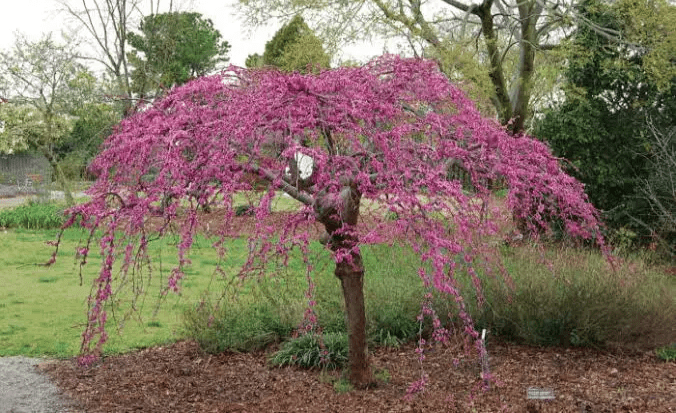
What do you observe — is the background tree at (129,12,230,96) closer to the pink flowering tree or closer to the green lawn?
the green lawn

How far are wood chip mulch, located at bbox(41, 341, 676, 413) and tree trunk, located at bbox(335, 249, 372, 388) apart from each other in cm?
Answer: 14

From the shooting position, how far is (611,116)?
12.3 metres

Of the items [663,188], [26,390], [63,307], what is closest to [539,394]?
[26,390]

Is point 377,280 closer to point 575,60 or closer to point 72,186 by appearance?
point 575,60

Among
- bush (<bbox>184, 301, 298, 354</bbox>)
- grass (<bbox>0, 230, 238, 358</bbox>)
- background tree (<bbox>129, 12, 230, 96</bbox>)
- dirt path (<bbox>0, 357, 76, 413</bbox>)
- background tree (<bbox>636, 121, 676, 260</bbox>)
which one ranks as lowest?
dirt path (<bbox>0, 357, 76, 413</bbox>)

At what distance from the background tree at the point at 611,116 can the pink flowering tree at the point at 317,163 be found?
776 centimetres

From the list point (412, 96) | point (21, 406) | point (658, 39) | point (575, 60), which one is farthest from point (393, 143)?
point (658, 39)

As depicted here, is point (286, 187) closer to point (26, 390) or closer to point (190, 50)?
point (26, 390)

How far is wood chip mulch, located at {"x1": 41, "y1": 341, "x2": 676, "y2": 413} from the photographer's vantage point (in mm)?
4980

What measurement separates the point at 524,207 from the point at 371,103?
4.68ft

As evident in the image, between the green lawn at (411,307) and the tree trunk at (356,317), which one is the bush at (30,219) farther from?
the tree trunk at (356,317)

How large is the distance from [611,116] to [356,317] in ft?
29.0

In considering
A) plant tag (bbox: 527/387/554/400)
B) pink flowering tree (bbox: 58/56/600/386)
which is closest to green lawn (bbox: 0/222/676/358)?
pink flowering tree (bbox: 58/56/600/386)

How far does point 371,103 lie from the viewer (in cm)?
386
